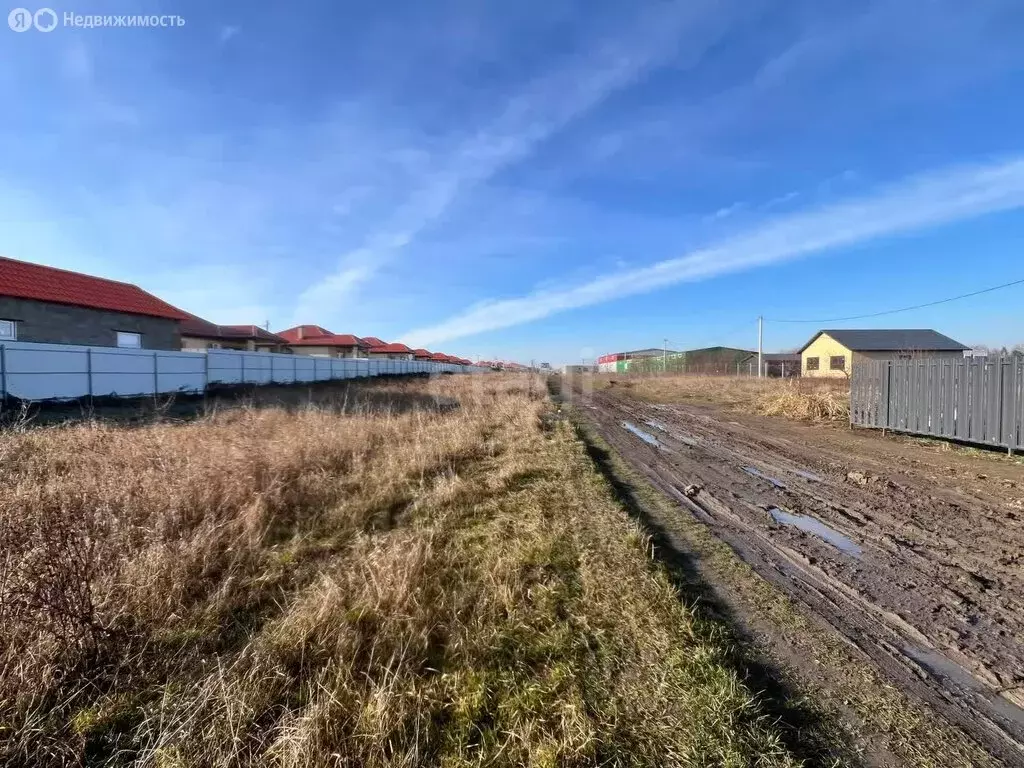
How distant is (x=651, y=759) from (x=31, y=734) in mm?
2758

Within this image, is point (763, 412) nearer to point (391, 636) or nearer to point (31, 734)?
point (391, 636)

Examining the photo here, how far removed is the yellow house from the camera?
3688 centimetres

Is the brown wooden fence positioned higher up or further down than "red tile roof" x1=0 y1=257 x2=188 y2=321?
further down

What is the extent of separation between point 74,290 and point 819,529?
28.4 meters

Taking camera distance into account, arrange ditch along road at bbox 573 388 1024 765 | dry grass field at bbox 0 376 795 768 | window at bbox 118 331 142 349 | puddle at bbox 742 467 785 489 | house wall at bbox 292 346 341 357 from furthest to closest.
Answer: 1. house wall at bbox 292 346 341 357
2. window at bbox 118 331 142 349
3. puddle at bbox 742 467 785 489
4. ditch along road at bbox 573 388 1024 765
5. dry grass field at bbox 0 376 795 768

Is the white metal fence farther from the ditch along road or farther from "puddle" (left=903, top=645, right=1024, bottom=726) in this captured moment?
"puddle" (left=903, top=645, right=1024, bottom=726)

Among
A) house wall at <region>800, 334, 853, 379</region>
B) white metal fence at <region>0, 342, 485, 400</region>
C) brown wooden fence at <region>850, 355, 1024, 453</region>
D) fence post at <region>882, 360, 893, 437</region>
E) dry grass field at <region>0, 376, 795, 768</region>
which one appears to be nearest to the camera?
dry grass field at <region>0, 376, 795, 768</region>

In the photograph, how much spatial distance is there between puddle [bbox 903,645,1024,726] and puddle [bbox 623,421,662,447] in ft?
23.6

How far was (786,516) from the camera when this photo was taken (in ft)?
16.8

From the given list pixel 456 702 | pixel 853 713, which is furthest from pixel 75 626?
pixel 853 713

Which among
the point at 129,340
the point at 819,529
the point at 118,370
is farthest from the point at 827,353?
the point at 129,340

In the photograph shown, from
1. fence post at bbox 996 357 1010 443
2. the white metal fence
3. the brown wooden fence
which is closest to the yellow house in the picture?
the brown wooden fence

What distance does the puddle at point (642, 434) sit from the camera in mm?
10107

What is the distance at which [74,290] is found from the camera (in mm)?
19375
